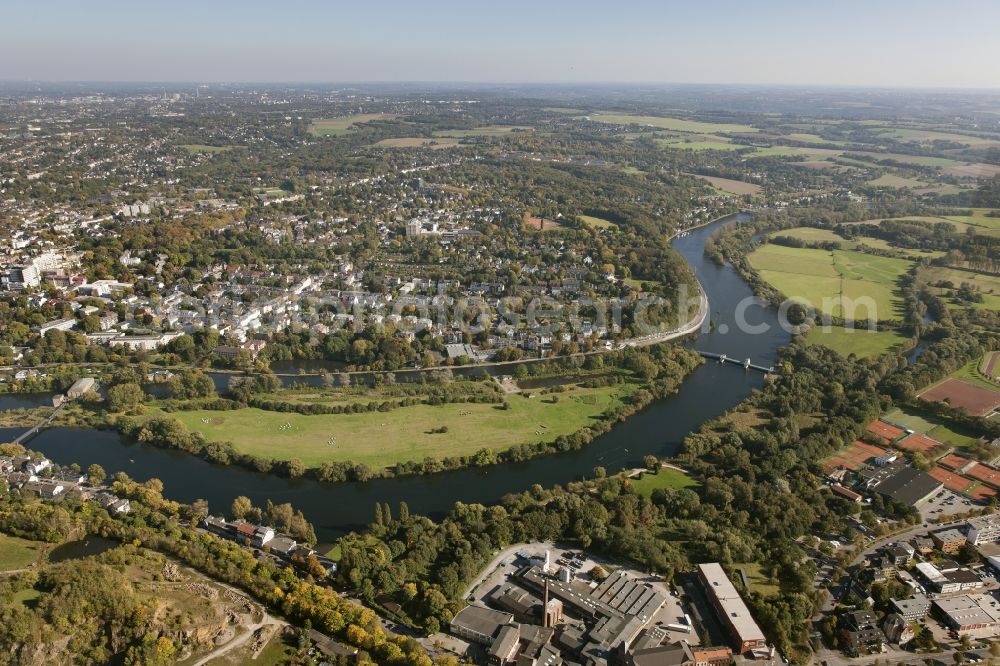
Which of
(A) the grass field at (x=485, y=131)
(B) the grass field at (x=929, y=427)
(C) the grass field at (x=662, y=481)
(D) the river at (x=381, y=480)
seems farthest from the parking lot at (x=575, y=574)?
(A) the grass field at (x=485, y=131)

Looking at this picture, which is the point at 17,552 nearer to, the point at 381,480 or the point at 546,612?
the point at 381,480

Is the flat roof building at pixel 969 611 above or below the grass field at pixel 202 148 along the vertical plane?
below

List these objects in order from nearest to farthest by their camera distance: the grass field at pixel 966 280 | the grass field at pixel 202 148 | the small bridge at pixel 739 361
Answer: the small bridge at pixel 739 361 < the grass field at pixel 966 280 < the grass field at pixel 202 148

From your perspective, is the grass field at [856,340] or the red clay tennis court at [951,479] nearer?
the red clay tennis court at [951,479]

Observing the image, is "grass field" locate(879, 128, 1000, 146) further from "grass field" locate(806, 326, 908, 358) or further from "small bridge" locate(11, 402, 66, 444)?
"small bridge" locate(11, 402, 66, 444)

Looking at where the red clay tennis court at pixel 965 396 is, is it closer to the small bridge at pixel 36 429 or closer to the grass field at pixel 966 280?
the grass field at pixel 966 280

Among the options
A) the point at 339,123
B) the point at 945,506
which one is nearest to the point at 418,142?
the point at 339,123

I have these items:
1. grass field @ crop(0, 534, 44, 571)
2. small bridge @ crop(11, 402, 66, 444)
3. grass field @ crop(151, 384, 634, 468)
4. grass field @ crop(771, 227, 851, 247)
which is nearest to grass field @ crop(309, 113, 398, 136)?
grass field @ crop(771, 227, 851, 247)
